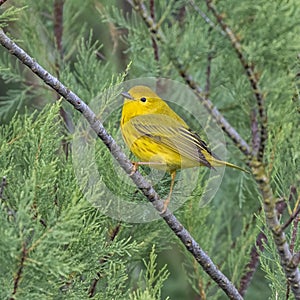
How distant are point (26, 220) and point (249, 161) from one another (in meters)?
0.59

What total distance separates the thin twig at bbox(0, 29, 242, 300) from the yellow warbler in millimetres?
492

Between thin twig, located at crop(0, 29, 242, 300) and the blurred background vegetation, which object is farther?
thin twig, located at crop(0, 29, 242, 300)

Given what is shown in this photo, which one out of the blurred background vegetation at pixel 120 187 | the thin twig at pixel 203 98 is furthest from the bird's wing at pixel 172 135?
the thin twig at pixel 203 98

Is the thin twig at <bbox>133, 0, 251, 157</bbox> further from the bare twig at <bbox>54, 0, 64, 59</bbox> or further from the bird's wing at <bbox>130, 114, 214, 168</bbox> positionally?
the bare twig at <bbox>54, 0, 64, 59</bbox>

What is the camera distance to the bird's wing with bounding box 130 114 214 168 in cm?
287

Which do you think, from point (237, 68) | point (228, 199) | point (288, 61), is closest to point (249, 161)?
point (288, 61)

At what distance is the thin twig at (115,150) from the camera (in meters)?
1.82

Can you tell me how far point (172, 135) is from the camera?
2957mm

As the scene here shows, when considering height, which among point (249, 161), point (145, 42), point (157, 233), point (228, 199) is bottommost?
point (228, 199)

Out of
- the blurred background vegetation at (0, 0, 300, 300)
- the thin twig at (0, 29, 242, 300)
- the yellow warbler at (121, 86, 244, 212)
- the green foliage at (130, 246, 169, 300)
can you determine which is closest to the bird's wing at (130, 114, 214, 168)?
the yellow warbler at (121, 86, 244, 212)

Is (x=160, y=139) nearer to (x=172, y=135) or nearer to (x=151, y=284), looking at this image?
(x=172, y=135)

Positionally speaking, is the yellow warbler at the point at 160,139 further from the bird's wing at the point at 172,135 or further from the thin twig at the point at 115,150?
the thin twig at the point at 115,150

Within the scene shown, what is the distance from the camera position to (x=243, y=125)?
136 inches

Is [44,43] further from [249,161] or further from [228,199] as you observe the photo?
[249,161]
